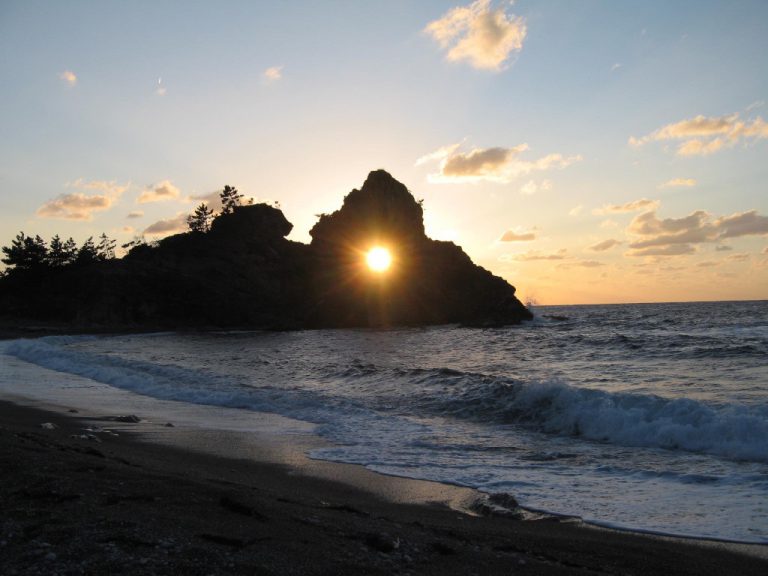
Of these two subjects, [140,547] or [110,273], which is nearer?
[140,547]

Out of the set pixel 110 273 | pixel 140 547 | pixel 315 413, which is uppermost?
pixel 110 273

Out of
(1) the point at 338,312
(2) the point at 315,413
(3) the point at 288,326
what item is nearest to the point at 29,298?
(3) the point at 288,326

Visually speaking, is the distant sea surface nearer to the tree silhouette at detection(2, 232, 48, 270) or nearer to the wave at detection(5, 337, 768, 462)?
the wave at detection(5, 337, 768, 462)

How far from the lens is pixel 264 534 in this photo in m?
4.73

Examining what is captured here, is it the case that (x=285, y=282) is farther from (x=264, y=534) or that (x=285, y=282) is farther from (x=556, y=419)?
(x=264, y=534)

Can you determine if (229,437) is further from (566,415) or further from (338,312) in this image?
(338,312)

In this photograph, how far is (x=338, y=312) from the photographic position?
7869 centimetres

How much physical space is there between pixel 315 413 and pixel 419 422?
299 cm

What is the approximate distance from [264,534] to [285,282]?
83.2 metres

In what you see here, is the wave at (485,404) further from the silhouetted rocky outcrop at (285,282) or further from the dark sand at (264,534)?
the silhouetted rocky outcrop at (285,282)

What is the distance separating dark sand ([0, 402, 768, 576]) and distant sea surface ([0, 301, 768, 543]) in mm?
991

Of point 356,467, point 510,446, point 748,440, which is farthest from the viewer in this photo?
point 510,446

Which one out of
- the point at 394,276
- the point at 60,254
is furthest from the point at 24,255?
the point at 394,276

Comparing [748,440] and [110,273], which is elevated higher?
[110,273]
